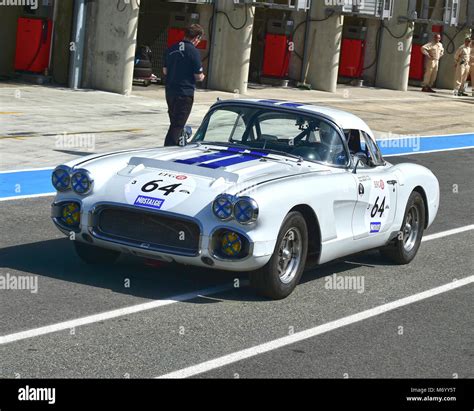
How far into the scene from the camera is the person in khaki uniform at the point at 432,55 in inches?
1420

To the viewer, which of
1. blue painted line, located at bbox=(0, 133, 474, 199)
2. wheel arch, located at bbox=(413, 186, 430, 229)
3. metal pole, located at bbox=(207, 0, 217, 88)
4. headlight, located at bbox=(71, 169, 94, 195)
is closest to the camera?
headlight, located at bbox=(71, 169, 94, 195)

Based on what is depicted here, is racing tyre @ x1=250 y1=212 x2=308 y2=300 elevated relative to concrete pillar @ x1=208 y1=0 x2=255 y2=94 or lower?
lower

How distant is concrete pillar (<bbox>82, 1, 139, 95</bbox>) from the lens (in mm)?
24797

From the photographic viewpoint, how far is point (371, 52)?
3672 centimetres

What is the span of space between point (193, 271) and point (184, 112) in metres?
5.51

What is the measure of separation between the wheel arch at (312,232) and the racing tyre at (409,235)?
5.30 feet

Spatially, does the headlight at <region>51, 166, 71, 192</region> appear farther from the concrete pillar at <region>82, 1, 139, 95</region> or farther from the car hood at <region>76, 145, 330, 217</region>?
the concrete pillar at <region>82, 1, 139, 95</region>

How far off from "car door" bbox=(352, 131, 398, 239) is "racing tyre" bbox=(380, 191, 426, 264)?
0.32m

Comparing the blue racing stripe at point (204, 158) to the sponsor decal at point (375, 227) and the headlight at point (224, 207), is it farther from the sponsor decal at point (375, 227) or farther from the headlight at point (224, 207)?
the sponsor decal at point (375, 227)

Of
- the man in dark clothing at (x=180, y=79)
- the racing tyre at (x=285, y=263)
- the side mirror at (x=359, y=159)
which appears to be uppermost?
the man in dark clothing at (x=180, y=79)

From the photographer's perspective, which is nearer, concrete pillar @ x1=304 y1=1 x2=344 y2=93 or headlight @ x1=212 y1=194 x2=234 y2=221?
headlight @ x1=212 y1=194 x2=234 y2=221

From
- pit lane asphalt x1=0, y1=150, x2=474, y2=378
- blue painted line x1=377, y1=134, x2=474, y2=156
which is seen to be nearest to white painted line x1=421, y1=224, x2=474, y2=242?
pit lane asphalt x1=0, y1=150, x2=474, y2=378

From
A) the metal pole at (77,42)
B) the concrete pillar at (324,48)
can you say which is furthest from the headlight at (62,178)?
the concrete pillar at (324,48)
